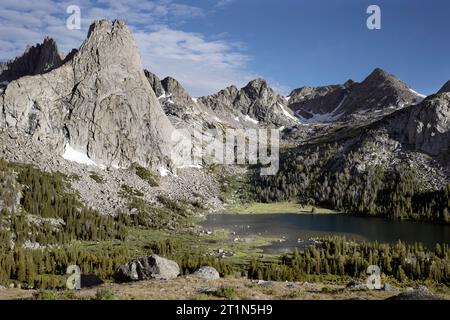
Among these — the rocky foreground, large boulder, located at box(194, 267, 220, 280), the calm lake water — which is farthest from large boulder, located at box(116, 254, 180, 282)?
the calm lake water

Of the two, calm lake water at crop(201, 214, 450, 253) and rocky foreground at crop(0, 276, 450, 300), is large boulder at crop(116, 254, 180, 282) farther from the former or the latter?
calm lake water at crop(201, 214, 450, 253)

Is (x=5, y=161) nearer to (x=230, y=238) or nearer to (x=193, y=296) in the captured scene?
(x=230, y=238)

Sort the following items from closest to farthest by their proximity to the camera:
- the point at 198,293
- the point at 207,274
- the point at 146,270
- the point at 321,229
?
the point at 198,293 < the point at 146,270 < the point at 207,274 < the point at 321,229

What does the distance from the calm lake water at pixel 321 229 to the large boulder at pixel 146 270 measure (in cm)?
7821

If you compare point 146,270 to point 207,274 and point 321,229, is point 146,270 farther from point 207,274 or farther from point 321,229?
point 321,229

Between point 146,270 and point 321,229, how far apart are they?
419 feet

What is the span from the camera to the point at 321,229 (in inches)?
6585

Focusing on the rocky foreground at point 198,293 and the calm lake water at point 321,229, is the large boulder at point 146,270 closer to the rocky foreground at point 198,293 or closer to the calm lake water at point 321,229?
the rocky foreground at point 198,293

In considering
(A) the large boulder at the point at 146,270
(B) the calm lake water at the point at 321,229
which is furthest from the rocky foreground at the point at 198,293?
(B) the calm lake water at the point at 321,229

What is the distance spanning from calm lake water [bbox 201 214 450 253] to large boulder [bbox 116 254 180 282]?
257ft

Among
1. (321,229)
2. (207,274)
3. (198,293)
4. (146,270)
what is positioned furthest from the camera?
(321,229)

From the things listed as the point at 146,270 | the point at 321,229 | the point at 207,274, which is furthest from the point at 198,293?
the point at 321,229
